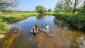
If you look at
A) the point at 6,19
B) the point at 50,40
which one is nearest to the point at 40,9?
the point at 6,19

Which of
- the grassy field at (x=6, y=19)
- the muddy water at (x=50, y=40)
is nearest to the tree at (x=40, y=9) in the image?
the grassy field at (x=6, y=19)

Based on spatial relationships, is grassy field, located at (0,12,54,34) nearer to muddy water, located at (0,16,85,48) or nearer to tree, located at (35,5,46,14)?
muddy water, located at (0,16,85,48)

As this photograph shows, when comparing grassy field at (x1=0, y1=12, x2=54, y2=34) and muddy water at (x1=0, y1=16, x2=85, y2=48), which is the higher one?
grassy field at (x1=0, y1=12, x2=54, y2=34)

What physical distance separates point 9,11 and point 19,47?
8.08 metres

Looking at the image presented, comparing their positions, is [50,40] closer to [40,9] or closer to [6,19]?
[6,19]

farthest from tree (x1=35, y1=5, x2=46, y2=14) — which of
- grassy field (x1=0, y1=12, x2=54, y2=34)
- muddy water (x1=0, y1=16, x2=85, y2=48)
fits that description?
muddy water (x1=0, y1=16, x2=85, y2=48)

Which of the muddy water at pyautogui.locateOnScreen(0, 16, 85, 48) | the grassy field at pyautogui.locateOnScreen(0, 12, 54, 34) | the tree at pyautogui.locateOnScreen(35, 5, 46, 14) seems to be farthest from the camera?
the tree at pyautogui.locateOnScreen(35, 5, 46, 14)

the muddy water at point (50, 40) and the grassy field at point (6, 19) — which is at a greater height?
the grassy field at point (6, 19)

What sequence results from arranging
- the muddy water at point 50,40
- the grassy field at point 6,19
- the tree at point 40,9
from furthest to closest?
the tree at point 40,9
the grassy field at point 6,19
the muddy water at point 50,40

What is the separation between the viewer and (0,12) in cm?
2177

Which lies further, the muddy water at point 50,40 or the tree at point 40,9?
the tree at point 40,9

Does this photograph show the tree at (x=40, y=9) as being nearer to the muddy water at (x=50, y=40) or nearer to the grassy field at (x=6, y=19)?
the grassy field at (x=6, y=19)

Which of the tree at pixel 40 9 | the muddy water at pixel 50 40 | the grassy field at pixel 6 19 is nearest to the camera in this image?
the muddy water at pixel 50 40

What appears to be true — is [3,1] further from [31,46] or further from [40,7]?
[40,7]
